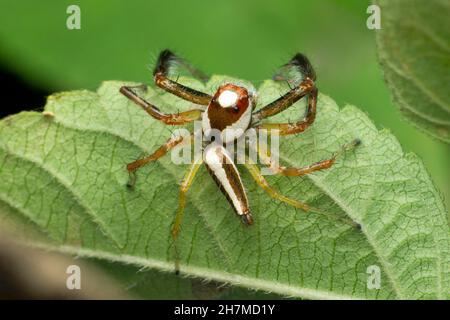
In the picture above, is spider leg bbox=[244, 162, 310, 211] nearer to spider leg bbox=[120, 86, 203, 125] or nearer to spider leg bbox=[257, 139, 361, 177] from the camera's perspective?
spider leg bbox=[257, 139, 361, 177]

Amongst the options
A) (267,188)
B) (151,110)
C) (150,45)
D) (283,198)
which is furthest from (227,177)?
(150,45)

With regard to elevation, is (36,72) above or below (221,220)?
above

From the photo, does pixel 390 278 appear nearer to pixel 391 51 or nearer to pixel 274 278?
pixel 274 278

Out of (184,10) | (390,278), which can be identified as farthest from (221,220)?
(184,10)

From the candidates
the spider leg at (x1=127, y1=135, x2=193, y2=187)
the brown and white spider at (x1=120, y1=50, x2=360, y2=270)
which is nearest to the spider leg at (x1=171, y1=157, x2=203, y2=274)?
the brown and white spider at (x1=120, y1=50, x2=360, y2=270)

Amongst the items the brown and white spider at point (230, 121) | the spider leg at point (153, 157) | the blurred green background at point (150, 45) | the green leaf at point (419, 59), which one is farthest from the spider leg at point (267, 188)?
the blurred green background at point (150, 45)

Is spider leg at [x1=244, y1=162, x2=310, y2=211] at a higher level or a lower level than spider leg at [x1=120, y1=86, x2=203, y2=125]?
lower

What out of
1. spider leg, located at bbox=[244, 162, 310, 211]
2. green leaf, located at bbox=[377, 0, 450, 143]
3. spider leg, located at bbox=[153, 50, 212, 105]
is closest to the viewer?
green leaf, located at bbox=[377, 0, 450, 143]
